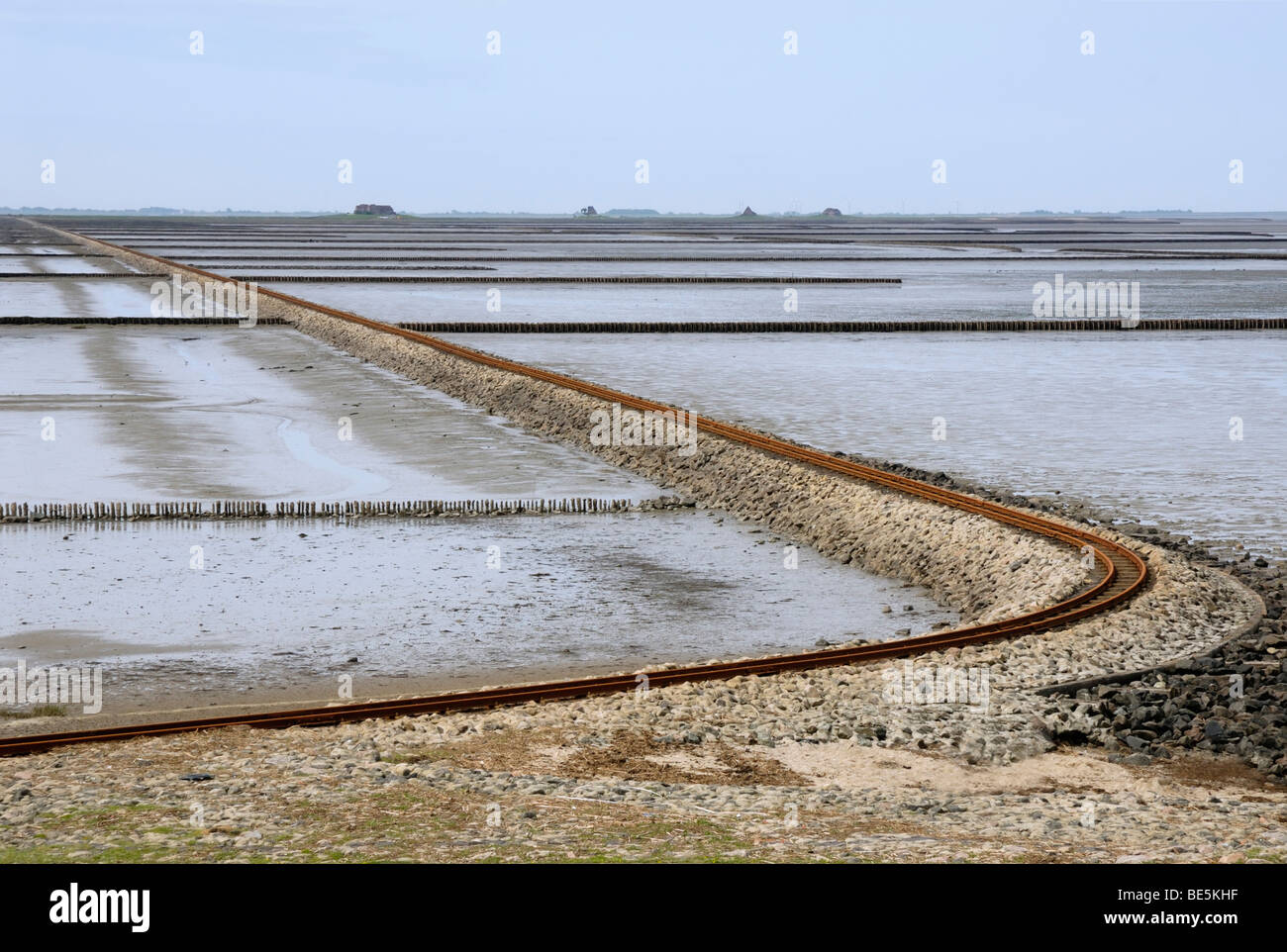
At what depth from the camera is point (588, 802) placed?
8.83m

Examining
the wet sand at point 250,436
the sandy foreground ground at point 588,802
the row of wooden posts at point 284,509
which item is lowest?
the sandy foreground ground at point 588,802

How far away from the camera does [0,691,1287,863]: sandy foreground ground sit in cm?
791

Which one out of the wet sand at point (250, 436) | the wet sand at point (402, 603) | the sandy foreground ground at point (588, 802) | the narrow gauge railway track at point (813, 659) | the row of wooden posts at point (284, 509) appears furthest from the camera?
the wet sand at point (250, 436)

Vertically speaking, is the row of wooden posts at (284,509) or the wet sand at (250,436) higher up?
the wet sand at (250,436)

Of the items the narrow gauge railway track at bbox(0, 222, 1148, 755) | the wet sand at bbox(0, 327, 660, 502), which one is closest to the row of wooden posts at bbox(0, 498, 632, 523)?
the wet sand at bbox(0, 327, 660, 502)

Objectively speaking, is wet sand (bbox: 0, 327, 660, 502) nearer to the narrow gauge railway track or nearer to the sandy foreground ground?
the narrow gauge railway track

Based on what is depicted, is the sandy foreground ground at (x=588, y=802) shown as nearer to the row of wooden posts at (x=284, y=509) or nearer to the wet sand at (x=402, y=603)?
the wet sand at (x=402, y=603)

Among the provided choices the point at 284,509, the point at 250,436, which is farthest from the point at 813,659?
the point at 250,436

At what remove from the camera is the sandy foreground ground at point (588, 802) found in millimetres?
7906

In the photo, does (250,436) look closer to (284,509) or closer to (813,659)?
Result: (284,509)

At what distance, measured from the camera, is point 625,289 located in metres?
63.0

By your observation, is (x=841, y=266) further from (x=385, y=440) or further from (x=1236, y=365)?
(x=385, y=440)

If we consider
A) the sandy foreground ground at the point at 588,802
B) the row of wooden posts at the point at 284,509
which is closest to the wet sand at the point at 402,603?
the row of wooden posts at the point at 284,509

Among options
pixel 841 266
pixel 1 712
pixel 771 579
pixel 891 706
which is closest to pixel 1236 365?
pixel 771 579
